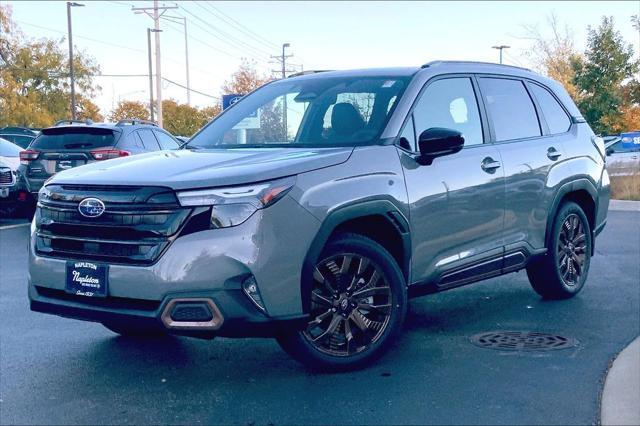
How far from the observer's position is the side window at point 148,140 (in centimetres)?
1409

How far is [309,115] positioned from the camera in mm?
5906

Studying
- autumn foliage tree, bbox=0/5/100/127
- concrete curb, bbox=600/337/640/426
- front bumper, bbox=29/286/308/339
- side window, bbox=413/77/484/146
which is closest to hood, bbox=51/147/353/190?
front bumper, bbox=29/286/308/339

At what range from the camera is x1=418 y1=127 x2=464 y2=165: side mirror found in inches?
209

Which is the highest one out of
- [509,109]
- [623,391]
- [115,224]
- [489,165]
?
[509,109]

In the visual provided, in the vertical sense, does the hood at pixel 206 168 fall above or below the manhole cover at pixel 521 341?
above

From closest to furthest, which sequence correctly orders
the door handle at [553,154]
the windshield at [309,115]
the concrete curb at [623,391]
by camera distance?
the concrete curb at [623,391] → the windshield at [309,115] → the door handle at [553,154]

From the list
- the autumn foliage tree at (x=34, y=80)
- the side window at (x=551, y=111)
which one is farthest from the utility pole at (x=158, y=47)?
the side window at (x=551, y=111)

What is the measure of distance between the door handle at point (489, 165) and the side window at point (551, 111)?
3.82 feet

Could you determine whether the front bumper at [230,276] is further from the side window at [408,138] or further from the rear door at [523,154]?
the rear door at [523,154]

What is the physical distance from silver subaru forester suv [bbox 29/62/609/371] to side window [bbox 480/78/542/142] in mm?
18

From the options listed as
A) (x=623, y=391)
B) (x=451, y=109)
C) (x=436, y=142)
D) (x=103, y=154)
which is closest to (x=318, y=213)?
(x=436, y=142)

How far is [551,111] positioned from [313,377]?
3471 millimetres

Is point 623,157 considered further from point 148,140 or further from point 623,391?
point 623,391

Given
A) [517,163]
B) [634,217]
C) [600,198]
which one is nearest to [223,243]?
[517,163]
